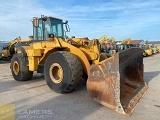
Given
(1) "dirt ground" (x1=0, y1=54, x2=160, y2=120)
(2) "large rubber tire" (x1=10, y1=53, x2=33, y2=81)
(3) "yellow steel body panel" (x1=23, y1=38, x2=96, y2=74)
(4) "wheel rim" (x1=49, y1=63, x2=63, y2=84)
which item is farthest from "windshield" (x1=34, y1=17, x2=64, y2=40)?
(1) "dirt ground" (x1=0, y1=54, x2=160, y2=120)

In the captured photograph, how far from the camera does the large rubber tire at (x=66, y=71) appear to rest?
17.4 ft

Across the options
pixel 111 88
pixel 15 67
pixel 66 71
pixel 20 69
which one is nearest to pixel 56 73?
pixel 66 71

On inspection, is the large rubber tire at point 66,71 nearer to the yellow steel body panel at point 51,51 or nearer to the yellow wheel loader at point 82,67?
the yellow wheel loader at point 82,67

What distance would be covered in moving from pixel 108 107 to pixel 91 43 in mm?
2193

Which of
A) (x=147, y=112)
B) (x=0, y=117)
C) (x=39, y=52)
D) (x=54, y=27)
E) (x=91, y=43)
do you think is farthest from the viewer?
(x=54, y=27)

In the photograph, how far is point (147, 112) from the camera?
435cm

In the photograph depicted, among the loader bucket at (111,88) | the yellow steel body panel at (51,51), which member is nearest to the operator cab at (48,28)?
the yellow steel body panel at (51,51)

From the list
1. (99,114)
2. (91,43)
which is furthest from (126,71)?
(99,114)

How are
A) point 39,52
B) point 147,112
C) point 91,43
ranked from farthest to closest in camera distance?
point 39,52, point 91,43, point 147,112

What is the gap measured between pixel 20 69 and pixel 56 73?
204cm

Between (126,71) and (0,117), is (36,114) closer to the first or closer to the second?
(0,117)

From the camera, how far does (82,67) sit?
18.3 feet

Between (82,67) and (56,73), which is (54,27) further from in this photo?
(82,67)

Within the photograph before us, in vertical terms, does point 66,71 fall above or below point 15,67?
above
